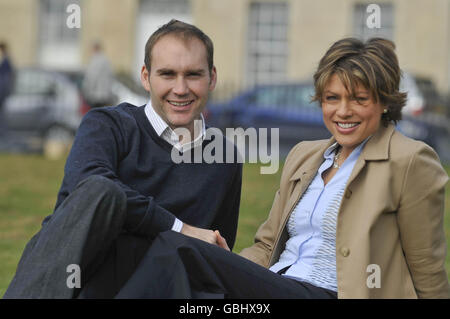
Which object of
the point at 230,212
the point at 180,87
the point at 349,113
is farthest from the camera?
the point at 230,212

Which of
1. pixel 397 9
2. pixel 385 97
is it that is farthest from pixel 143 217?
pixel 397 9

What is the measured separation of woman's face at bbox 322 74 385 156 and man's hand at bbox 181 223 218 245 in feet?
2.23

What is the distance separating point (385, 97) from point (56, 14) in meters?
22.4

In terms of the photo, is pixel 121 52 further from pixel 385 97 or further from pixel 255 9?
pixel 385 97

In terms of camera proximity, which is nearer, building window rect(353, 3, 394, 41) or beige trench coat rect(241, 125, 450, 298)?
beige trench coat rect(241, 125, 450, 298)

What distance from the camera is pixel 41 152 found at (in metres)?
16.1

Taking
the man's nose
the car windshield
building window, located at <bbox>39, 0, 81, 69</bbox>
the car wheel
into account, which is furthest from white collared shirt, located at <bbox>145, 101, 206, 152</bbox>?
building window, located at <bbox>39, 0, 81, 69</bbox>

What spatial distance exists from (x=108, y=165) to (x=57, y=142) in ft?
39.2

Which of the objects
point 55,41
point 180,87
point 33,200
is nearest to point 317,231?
point 180,87

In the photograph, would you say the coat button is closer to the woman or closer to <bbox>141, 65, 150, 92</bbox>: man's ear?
the woman

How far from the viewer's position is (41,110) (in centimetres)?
1641

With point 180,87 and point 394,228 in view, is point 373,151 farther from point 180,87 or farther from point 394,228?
point 180,87

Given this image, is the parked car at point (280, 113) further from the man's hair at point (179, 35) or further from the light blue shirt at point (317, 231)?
the light blue shirt at point (317, 231)

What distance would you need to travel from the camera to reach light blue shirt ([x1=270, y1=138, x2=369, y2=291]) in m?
3.63
